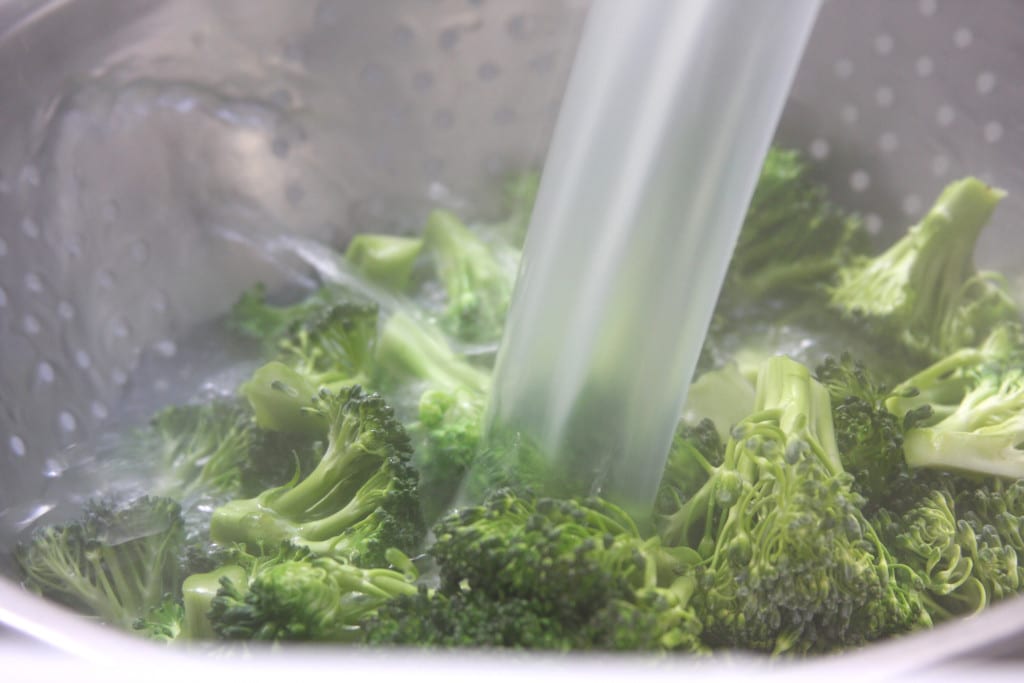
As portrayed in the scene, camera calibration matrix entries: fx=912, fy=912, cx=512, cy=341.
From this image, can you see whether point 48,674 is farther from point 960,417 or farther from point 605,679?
point 960,417

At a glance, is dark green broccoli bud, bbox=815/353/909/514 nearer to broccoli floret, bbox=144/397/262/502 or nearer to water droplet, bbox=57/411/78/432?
broccoli floret, bbox=144/397/262/502

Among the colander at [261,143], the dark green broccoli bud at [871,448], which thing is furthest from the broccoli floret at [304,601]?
the dark green broccoli bud at [871,448]

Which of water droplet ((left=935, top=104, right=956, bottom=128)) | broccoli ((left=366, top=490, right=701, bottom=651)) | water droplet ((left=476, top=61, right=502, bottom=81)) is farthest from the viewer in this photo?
water droplet ((left=476, top=61, right=502, bottom=81))

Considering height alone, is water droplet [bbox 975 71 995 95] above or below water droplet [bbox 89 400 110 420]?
above

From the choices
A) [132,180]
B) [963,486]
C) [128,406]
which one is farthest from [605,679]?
[132,180]

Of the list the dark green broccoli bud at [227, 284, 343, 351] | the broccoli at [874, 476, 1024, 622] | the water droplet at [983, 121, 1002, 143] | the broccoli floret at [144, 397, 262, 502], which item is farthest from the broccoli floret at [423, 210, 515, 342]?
the water droplet at [983, 121, 1002, 143]

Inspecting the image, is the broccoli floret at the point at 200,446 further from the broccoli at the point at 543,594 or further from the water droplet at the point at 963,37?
the water droplet at the point at 963,37

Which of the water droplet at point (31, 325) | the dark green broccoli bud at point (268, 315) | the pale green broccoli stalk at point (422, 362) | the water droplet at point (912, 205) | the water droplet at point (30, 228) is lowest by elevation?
the water droplet at point (31, 325)
